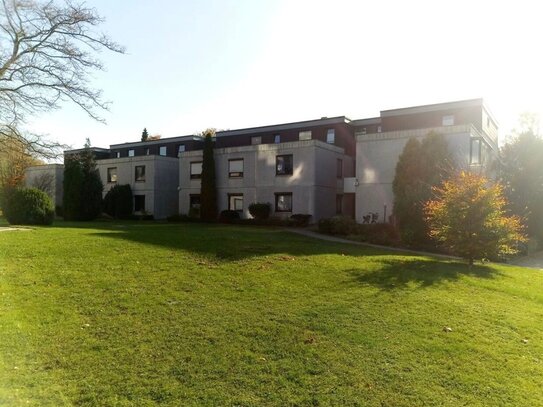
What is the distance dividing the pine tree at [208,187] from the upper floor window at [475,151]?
57.6ft

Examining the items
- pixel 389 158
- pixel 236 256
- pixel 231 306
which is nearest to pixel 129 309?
pixel 231 306

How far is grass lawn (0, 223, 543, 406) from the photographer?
462 centimetres

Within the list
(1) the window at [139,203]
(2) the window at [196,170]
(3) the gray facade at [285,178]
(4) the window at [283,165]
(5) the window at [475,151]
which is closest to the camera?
(5) the window at [475,151]

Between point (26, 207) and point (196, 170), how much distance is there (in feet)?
51.8

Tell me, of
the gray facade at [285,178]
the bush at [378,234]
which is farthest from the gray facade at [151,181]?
the bush at [378,234]

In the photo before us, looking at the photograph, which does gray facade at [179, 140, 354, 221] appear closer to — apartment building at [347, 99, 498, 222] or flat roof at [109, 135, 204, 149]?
apartment building at [347, 99, 498, 222]

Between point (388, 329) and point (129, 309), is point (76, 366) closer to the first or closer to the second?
point (129, 309)

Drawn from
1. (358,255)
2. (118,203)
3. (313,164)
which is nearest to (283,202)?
(313,164)

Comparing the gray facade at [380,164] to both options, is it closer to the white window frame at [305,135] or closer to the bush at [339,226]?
the bush at [339,226]

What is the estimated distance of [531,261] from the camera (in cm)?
1850

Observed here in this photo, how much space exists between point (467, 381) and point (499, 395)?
348 millimetres

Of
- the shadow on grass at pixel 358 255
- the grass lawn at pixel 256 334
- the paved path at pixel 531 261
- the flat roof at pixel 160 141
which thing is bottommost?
the paved path at pixel 531 261

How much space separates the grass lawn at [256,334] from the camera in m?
4.62

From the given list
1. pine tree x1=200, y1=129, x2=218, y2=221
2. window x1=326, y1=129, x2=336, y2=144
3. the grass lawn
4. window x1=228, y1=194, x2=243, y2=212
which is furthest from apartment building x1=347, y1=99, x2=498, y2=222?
the grass lawn
